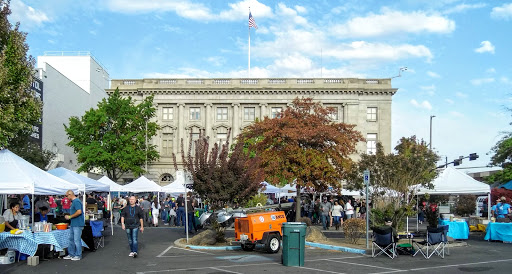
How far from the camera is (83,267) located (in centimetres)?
1384

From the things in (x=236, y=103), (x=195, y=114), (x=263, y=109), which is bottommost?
(x=195, y=114)

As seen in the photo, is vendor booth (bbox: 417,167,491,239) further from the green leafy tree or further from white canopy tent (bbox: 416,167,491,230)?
the green leafy tree

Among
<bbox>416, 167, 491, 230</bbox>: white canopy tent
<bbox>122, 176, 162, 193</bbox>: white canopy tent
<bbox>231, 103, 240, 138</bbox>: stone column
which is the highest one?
<bbox>231, 103, 240, 138</bbox>: stone column

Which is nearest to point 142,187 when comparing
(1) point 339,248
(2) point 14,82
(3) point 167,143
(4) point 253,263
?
(2) point 14,82

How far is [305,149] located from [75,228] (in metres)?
13.3

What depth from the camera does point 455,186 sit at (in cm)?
2486

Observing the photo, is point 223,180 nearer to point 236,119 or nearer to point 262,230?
point 262,230

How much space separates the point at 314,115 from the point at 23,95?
1322 cm

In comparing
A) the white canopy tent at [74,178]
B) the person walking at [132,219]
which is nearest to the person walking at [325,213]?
the white canopy tent at [74,178]

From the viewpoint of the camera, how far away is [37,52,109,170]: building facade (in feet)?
186

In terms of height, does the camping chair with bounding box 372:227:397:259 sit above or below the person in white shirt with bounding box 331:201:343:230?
above

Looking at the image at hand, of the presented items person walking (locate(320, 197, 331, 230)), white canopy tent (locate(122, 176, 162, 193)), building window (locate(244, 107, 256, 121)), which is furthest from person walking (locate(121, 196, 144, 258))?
building window (locate(244, 107, 256, 121))

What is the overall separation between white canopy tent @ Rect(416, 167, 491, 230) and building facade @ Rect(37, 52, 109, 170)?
37.5m

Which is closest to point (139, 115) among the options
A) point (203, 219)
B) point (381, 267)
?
point (203, 219)
